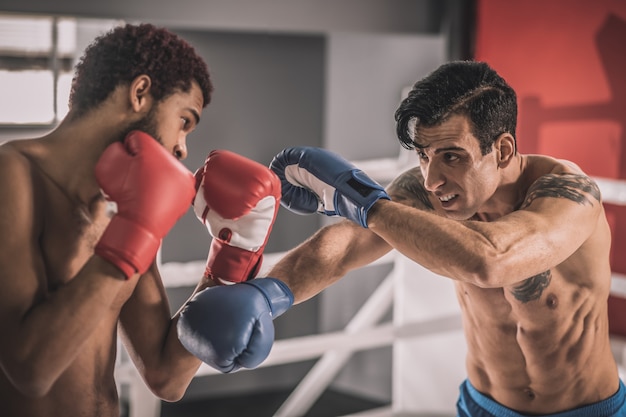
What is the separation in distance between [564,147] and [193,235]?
2.18 m

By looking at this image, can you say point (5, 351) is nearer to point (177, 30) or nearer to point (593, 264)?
point (593, 264)

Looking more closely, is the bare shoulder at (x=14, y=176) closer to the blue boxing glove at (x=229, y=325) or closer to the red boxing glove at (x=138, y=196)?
the red boxing glove at (x=138, y=196)

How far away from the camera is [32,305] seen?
1321 millimetres

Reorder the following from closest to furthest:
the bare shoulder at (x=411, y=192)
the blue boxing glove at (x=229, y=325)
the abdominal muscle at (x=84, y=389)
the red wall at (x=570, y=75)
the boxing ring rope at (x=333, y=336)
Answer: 1. the abdominal muscle at (x=84, y=389)
2. the blue boxing glove at (x=229, y=325)
3. the bare shoulder at (x=411, y=192)
4. the boxing ring rope at (x=333, y=336)
5. the red wall at (x=570, y=75)

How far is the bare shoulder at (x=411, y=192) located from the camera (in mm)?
2119

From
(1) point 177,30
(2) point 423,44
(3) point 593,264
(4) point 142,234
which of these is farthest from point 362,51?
(4) point 142,234

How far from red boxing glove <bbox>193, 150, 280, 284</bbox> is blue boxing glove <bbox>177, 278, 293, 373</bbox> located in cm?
6

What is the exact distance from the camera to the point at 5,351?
1.32 metres

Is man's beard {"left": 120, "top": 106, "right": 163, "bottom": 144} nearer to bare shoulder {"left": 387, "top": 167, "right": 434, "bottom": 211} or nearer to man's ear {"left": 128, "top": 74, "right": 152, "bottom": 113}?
man's ear {"left": 128, "top": 74, "right": 152, "bottom": 113}

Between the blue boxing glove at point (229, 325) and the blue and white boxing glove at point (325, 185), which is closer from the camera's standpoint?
the blue boxing glove at point (229, 325)

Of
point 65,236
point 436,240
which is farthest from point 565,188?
point 65,236

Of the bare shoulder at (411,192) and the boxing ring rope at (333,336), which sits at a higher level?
the bare shoulder at (411,192)

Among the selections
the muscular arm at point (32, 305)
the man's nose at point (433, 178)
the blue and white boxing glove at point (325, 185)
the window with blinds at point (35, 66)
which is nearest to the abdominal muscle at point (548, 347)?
the man's nose at point (433, 178)

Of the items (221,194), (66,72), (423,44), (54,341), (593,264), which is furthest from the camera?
(423,44)
